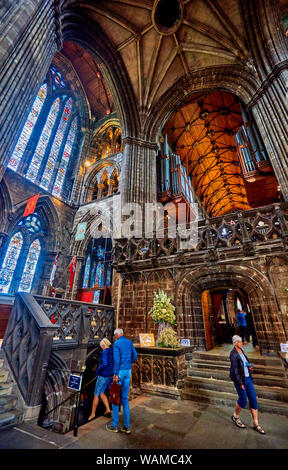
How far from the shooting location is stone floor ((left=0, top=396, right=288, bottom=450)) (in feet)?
8.18

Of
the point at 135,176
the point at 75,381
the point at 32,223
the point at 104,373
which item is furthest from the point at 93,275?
the point at 75,381

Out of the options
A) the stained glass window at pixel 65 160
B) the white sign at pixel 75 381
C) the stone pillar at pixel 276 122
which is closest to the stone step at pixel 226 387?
the white sign at pixel 75 381

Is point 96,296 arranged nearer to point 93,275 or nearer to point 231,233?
point 93,275

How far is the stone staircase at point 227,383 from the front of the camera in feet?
13.3

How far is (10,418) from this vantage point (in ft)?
9.70

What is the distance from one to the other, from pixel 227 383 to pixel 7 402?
4391 millimetres

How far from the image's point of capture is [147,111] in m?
13.6

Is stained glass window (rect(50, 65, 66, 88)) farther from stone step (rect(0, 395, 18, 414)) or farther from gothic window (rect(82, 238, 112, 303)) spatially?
stone step (rect(0, 395, 18, 414))

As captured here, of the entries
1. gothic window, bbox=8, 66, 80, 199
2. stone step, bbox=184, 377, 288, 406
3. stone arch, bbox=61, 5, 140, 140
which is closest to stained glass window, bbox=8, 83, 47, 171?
gothic window, bbox=8, 66, 80, 199

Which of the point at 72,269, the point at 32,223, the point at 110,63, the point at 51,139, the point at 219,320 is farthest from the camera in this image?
the point at 51,139

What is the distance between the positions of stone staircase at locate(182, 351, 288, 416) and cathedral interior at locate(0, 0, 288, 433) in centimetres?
32

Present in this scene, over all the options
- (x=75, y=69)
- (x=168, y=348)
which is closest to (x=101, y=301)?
(x=168, y=348)

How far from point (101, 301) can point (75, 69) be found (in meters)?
19.0
